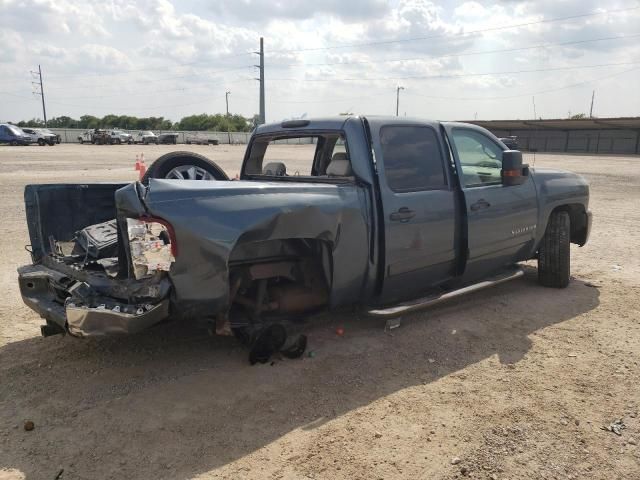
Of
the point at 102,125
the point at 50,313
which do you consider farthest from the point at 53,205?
the point at 102,125

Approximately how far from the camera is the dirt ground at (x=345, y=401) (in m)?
2.83

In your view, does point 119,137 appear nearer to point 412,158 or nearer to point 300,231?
point 412,158

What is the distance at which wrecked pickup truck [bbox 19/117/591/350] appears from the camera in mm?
3250

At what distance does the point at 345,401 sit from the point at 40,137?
4673 cm

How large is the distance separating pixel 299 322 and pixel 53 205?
230cm

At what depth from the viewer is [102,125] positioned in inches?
4028

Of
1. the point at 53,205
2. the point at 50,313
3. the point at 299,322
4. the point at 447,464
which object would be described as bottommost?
the point at 447,464

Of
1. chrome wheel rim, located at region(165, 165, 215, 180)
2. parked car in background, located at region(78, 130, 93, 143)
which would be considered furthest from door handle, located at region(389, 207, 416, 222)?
parked car in background, located at region(78, 130, 93, 143)

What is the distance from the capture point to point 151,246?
3236 mm

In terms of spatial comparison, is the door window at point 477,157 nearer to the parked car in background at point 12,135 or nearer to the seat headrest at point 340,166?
the seat headrest at point 340,166

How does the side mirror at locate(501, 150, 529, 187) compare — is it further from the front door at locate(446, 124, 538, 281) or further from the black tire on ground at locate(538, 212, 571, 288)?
the black tire on ground at locate(538, 212, 571, 288)

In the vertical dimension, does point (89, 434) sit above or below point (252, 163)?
below

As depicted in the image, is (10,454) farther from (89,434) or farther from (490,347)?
(490,347)

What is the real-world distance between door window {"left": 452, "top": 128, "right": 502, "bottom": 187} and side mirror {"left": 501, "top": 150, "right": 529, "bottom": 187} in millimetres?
137
